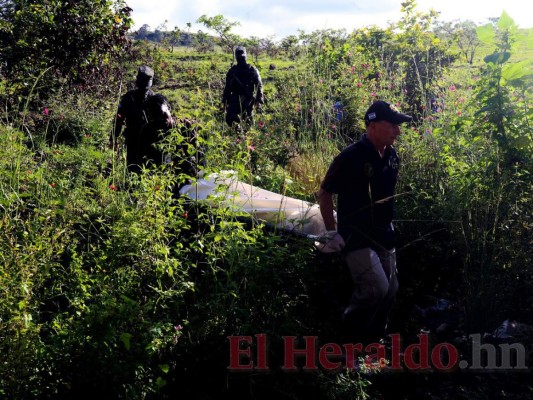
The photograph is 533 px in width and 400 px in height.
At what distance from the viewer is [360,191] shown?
12.8 ft

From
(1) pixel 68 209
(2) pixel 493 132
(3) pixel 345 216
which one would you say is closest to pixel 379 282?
(3) pixel 345 216

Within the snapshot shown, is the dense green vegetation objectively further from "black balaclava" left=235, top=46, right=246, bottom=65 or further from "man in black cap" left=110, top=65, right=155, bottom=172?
"black balaclava" left=235, top=46, right=246, bottom=65

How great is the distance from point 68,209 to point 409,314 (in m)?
2.52

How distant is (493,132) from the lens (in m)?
4.19

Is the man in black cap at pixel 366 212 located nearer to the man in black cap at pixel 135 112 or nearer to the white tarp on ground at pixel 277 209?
the white tarp on ground at pixel 277 209

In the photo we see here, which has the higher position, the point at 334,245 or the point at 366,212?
the point at 366,212

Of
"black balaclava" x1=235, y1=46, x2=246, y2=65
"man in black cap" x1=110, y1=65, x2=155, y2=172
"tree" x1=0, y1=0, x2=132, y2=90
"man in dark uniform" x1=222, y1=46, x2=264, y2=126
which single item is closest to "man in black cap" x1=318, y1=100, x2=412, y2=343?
"man in black cap" x1=110, y1=65, x2=155, y2=172

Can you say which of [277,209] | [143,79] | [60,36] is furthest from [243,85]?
[277,209]

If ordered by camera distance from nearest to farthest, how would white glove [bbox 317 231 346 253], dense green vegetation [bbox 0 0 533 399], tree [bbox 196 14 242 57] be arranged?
dense green vegetation [bbox 0 0 533 399], white glove [bbox 317 231 346 253], tree [bbox 196 14 242 57]

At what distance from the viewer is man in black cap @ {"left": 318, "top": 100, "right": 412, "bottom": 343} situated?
153 inches

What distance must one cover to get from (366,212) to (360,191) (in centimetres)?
14

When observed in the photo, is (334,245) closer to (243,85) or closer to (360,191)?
(360,191)

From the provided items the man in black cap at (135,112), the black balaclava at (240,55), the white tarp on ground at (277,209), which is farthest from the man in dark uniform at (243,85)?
the white tarp on ground at (277,209)

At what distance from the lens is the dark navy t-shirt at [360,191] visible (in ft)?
12.8
